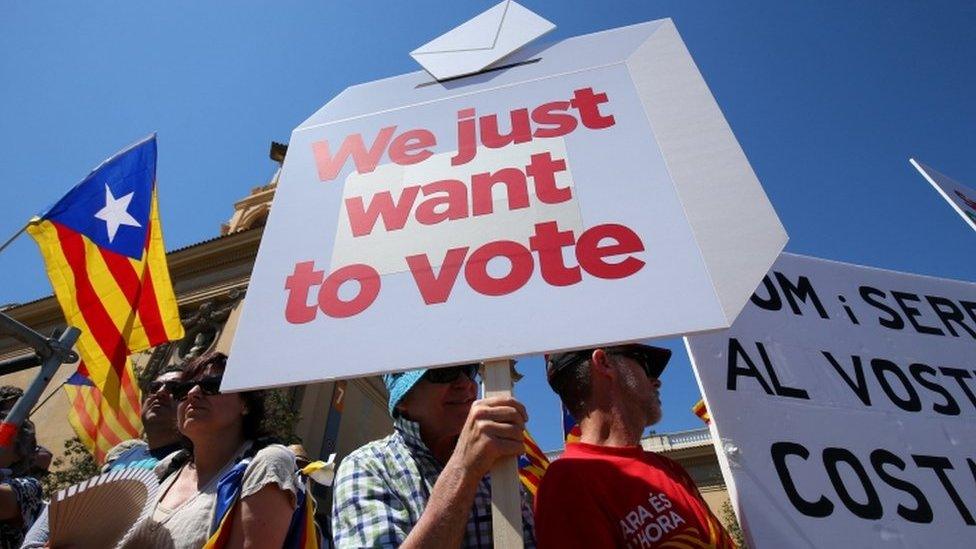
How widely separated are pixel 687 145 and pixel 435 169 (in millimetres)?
611

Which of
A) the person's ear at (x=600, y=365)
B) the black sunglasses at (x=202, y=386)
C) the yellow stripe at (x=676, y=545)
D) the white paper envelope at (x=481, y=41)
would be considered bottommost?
the yellow stripe at (x=676, y=545)

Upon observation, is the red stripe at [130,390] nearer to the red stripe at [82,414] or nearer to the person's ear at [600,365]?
the red stripe at [82,414]

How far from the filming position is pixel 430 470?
1402mm

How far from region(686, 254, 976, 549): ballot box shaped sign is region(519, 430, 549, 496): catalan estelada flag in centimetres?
137

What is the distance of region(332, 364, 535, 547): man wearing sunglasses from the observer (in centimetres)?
92

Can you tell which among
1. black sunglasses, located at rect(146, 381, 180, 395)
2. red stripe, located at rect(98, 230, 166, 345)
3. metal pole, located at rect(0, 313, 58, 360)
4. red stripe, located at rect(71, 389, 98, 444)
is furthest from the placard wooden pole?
red stripe, located at rect(71, 389, 98, 444)

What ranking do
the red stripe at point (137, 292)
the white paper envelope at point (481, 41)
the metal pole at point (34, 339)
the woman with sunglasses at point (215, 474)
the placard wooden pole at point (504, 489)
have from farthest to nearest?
1. the red stripe at point (137, 292)
2. the metal pole at point (34, 339)
3. the white paper envelope at point (481, 41)
4. the woman with sunglasses at point (215, 474)
5. the placard wooden pole at point (504, 489)

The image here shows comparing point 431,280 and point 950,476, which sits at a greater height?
point 431,280

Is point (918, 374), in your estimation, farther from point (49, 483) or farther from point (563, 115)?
point (49, 483)

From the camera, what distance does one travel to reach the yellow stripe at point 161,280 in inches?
175

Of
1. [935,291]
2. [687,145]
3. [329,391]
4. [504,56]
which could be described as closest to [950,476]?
[935,291]

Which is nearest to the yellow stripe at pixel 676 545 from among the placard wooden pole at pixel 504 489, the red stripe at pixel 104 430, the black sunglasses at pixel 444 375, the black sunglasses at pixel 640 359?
the placard wooden pole at pixel 504 489

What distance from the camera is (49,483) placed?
898 cm

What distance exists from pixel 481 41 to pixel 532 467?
2383 millimetres
